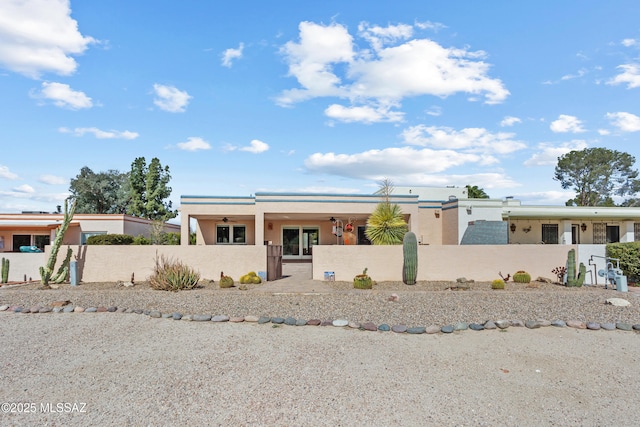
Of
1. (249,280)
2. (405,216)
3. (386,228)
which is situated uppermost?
(405,216)

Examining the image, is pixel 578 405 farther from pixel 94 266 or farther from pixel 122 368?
pixel 94 266

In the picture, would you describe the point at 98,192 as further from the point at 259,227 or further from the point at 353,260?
the point at 353,260

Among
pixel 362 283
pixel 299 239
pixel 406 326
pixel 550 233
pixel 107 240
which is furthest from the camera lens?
pixel 299 239

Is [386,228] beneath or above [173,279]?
above

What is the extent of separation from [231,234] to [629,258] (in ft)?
72.3

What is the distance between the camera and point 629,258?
15.6 meters

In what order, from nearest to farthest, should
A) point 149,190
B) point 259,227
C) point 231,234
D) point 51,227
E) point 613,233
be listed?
1. point 259,227
2. point 613,233
3. point 231,234
4. point 51,227
5. point 149,190

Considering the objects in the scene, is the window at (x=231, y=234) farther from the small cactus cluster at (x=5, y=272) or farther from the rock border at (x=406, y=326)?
the rock border at (x=406, y=326)

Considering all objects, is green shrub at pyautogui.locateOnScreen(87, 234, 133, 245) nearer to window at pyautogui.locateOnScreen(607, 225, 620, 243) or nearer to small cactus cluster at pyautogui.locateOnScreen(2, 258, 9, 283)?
small cactus cluster at pyautogui.locateOnScreen(2, 258, 9, 283)

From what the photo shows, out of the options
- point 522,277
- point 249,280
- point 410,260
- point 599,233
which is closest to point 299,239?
point 249,280

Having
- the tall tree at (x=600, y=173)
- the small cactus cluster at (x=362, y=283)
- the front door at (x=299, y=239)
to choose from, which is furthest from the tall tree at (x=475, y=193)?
the small cactus cluster at (x=362, y=283)

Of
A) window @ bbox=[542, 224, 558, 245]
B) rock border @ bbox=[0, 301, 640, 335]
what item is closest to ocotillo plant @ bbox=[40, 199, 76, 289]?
rock border @ bbox=[0, 301, 640, 335]

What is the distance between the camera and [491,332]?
8.30 metres

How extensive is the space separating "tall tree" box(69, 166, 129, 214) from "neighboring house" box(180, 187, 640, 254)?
23150 mm
